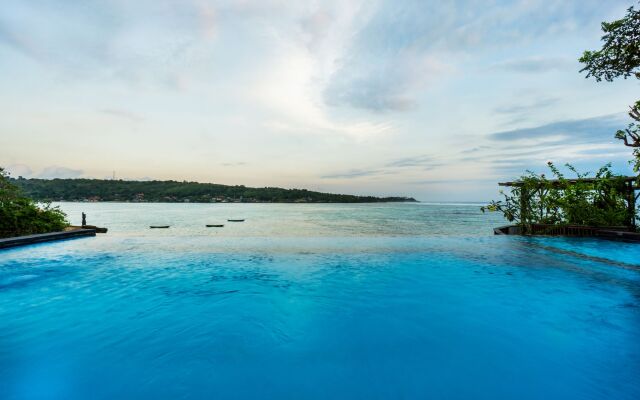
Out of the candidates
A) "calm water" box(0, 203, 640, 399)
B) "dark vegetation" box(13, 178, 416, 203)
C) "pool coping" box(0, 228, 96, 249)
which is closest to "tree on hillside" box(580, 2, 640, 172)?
"calm water" box(0, 203, 640, 399)

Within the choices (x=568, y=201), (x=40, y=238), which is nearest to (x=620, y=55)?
(x=568, y=201)

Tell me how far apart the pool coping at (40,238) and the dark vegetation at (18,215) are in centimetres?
86

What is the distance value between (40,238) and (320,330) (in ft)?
53.1

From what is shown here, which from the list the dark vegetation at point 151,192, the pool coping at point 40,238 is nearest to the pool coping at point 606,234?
the pool coping at point 40,238

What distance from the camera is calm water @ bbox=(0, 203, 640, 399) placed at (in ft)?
12.8

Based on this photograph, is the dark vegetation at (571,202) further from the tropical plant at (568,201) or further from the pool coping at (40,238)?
the pool coping at (40,238)

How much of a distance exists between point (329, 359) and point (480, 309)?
163 inches

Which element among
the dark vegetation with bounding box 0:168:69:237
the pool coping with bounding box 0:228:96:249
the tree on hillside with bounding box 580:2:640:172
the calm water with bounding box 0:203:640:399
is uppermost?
the tree on hillside with bounding box 580:2:640:172

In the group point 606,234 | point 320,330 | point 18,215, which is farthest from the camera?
point 606,234

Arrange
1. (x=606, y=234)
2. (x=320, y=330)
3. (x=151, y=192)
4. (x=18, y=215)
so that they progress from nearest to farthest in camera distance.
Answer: (x=320, y=330) → (x=18, y=215) → (x=606, y=234) → (x=151, y=192)

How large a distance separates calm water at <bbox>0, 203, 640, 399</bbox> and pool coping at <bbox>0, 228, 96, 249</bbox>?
114 inches

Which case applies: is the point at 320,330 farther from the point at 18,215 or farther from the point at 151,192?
the point at 151,192

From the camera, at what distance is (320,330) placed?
5.75 m

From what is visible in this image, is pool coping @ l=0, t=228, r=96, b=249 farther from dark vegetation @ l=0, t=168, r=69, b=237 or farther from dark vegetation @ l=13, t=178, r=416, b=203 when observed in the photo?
dark vegetation @ l=13, t=178, r=416, b=203
